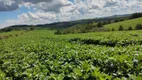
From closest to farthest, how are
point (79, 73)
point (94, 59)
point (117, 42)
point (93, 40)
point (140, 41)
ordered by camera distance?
point (79, 73), point (94, 59), point (140, 41), point (117, 42), point (93, 40)

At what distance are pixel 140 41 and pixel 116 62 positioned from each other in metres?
14.4

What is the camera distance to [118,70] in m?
7.53

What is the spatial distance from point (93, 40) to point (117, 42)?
726 centimetres

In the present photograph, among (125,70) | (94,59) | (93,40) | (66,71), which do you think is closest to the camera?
(125,70)

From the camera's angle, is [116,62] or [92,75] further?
[116,62]

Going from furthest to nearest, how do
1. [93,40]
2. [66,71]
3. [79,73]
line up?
[93,40]
[66,71]
[79,73]

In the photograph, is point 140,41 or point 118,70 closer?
point 118,70

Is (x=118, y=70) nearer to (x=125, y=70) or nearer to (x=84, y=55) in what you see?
(x=125, y=70)

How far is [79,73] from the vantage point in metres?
6.88

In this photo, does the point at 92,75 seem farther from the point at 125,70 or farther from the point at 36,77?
the point at 36,77

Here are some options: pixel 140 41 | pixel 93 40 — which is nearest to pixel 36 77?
pixel 140 41

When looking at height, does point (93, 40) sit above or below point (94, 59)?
below

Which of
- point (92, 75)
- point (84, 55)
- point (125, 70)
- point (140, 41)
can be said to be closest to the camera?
point (92, 75)

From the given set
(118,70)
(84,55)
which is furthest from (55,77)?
(84,55)
